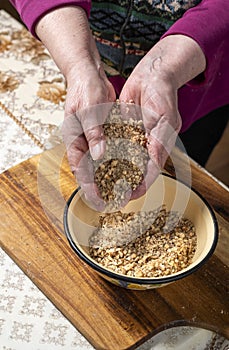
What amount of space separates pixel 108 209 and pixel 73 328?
210 mm

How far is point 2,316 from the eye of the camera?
102 cm

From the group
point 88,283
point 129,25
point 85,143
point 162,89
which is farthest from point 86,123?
point 129,25

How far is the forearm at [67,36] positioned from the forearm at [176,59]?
116 millimetres

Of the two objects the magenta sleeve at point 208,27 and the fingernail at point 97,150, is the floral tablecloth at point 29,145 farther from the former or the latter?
the magenta sleeve at point 208,27

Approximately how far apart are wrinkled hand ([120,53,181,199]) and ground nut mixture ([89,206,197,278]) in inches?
2.4

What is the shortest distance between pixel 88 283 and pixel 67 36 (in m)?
0.46

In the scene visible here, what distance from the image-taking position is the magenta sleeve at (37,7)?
1.16 metres

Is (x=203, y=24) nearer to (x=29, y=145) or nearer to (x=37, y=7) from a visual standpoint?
(x=37, y=7)

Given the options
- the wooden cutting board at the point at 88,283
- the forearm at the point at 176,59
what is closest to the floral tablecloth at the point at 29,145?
the wooden cutting board at the point at 88,283

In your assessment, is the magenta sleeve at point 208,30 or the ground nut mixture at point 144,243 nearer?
the ground nut mixture at point 144,243

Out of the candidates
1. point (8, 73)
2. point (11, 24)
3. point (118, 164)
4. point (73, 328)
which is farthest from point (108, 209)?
point (11, 24)

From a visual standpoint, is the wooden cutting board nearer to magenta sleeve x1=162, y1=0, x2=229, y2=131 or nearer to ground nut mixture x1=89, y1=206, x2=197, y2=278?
ground nut mixture x1=89, y1=206, x2=197, y2=278

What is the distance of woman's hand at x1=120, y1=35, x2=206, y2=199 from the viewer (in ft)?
3.38

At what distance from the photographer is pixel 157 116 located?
103 centimetres
